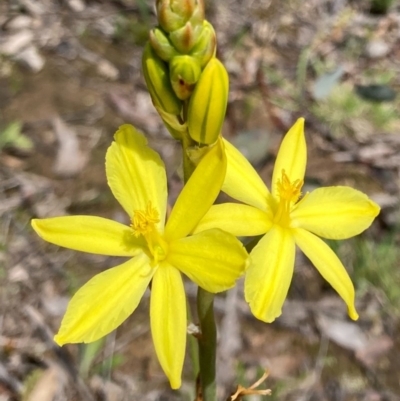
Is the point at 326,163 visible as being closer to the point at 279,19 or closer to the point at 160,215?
the point at 279,19

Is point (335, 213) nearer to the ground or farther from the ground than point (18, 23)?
farther from the ground

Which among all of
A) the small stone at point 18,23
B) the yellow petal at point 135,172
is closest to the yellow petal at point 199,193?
the yellow petal at point 135,172

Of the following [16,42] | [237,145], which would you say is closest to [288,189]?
[237,145]

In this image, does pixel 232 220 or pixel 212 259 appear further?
pixel 232 220

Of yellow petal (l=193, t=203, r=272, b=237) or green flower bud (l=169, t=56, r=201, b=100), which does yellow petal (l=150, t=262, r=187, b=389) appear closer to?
yellow petal (l=193, t=203, r=272, b=237)

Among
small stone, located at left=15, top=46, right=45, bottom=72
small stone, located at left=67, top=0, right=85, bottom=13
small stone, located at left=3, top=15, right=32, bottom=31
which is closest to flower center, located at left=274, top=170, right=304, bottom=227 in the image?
small stone, located at left=15, top=46, right=45, bottom=72

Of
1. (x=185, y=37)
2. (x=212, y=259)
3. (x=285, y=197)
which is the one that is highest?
(x=185, y=37)

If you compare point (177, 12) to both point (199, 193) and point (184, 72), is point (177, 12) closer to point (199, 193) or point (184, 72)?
point (184, 72)
